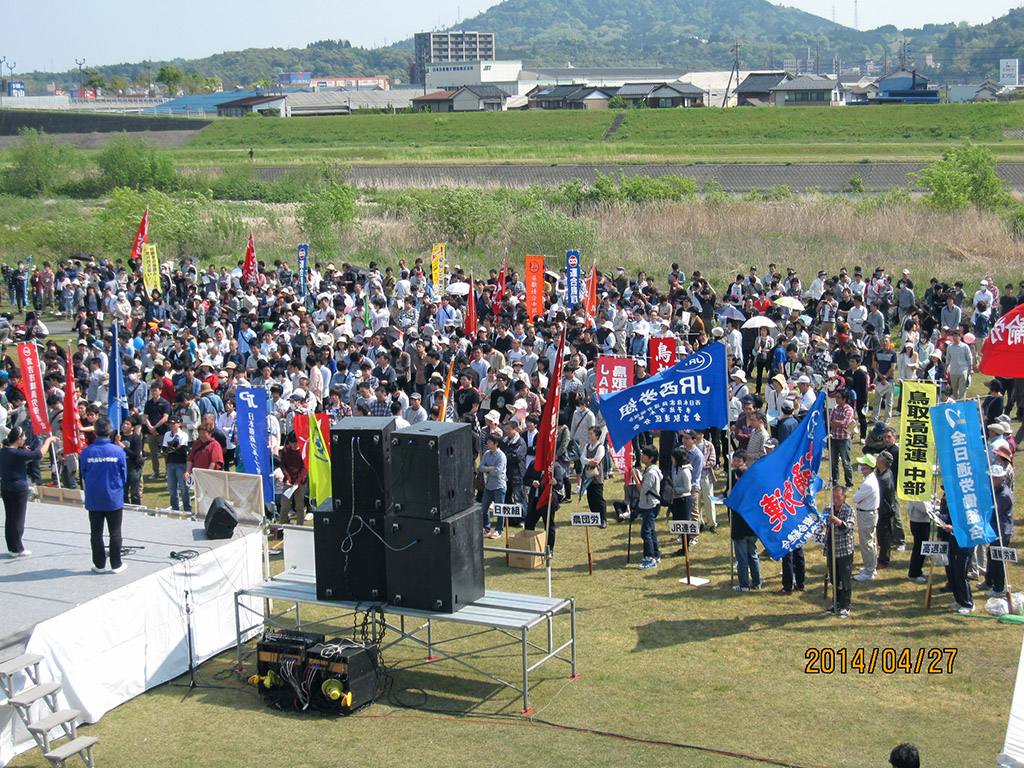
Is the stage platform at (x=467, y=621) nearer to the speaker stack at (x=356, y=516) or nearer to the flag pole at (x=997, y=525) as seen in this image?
the speaker stack at (x=356, y=516)

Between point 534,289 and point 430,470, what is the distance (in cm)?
1297

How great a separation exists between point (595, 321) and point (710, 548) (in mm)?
8504

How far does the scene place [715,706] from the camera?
8.45 metres

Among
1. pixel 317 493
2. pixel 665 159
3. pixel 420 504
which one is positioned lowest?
pixel 317 493

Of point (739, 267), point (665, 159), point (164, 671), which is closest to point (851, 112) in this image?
point (665, 159)

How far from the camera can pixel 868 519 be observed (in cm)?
1077

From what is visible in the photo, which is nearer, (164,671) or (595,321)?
(164,671)

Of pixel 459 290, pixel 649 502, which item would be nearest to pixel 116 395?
pixel 649 502

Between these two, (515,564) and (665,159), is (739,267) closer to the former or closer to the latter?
(515,564)

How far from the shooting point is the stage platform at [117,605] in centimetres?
837

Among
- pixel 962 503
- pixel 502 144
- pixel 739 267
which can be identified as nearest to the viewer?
pixel 962 503

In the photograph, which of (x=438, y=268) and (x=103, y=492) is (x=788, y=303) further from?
(x=103, y=492)

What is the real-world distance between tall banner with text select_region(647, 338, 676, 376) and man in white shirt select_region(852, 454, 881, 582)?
164 inches
